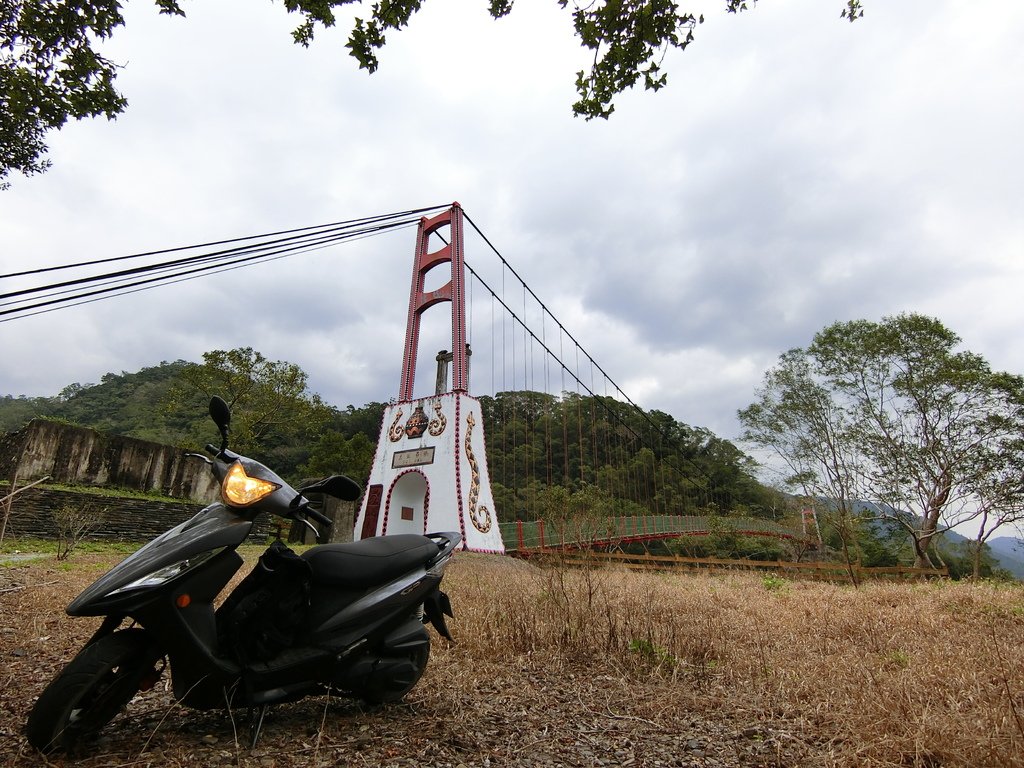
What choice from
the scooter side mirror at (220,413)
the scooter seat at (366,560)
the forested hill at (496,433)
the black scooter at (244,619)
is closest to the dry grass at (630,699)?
the black scooter at (244,619)

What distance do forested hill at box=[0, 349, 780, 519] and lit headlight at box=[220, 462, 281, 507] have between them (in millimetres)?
7618

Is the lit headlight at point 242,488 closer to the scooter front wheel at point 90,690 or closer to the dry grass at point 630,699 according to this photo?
the scooter front wheel at point 90,690

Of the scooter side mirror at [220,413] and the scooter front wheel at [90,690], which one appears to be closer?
the scooter front wheel at [90,690]

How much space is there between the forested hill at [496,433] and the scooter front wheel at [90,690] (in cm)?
775

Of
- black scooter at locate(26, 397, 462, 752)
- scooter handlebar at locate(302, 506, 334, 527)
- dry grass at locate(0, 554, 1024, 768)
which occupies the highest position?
scooter handlebar at locate(302, 506, 334, 527)

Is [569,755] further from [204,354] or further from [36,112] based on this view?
[204,354]

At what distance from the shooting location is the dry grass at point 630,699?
1628 mm

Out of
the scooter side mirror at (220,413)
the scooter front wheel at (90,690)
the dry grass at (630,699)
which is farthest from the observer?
the scooter side mirror at (220,413)

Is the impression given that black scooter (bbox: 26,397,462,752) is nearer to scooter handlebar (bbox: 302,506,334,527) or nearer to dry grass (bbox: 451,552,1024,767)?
scooter handlebar (bbox: 302,506,334,527)

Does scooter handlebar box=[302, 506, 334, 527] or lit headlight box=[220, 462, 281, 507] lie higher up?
lit headlight box=[220, 462, 281, 507]

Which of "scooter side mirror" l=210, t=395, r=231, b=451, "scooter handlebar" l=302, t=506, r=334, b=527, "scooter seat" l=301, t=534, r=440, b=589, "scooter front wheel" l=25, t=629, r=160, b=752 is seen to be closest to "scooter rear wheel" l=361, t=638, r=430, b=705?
"scooter seat" l=301, t=534, r=440, b=589

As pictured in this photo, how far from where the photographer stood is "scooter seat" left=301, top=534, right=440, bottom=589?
72.3 inches

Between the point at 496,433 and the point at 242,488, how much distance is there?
1796 centimetres

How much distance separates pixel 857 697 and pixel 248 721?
2077mm
